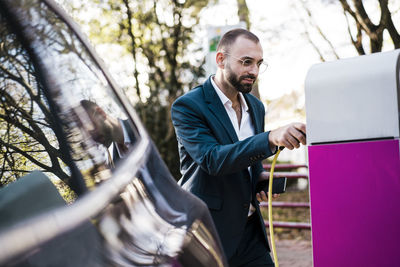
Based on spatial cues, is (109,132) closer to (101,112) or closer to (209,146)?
(101,112)

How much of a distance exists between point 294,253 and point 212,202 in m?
4.58

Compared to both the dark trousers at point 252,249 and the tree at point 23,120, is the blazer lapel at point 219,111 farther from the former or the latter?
the tree at point 23,120

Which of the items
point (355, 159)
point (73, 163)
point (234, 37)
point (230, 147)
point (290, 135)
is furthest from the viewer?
point (234, 37)

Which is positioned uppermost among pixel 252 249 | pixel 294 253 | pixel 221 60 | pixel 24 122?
pixel 24 122

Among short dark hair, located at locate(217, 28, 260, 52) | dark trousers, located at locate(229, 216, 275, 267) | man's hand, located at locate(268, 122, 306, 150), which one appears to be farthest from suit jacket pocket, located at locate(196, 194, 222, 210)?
short dark hair, located at locate(217, 28, 260, 52)

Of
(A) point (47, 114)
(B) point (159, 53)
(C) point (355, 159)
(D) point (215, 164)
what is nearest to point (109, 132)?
(A) point (47, 114)

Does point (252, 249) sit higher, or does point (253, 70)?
point (253, 70)

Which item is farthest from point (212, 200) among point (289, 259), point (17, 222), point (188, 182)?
point (289, 259)

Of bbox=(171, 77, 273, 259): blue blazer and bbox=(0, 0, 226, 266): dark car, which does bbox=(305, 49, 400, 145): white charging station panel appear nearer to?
bbox=(171, 77, 273, 259): blue blazer

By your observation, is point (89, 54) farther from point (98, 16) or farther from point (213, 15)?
point (98, 16)

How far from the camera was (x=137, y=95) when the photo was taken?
11.1 metres

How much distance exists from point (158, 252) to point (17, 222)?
371 millimetres

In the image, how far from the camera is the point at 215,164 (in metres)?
2.38

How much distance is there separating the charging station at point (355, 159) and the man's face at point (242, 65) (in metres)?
0.76
